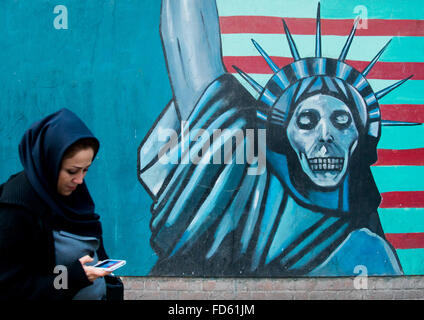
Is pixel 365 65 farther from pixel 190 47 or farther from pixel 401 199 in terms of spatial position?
pixel 190 47

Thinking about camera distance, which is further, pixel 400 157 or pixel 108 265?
pixel 400 157

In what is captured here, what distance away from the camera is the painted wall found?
4.53 metres

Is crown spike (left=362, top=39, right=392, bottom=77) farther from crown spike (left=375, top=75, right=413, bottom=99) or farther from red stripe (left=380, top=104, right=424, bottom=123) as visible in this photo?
red stripe (left=380, top=104, right=424, bottom=123)

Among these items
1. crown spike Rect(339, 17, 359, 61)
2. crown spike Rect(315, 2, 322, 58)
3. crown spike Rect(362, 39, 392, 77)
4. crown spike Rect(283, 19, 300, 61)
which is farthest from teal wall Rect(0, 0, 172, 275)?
crown spike Rect(362, 39, 392, 77)

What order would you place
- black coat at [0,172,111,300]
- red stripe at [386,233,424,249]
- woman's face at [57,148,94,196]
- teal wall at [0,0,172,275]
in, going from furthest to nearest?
red stripe at [386,233,424,249]
teal wall at [0,0,172,275]
woman's face at [57,148,94,196]
black coat at [0,172,111,300]

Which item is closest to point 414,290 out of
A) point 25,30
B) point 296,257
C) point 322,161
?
point 296,257

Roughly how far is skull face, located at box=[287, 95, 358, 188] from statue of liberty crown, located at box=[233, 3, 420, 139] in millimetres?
174

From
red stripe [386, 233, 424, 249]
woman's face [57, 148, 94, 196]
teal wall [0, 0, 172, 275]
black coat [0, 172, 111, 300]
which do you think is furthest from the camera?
red stripe [386, 233, 424, 249]

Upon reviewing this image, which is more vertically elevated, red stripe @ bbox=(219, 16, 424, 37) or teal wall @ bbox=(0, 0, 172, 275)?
red stripe @ bbox=(219, 16, 424, 37)

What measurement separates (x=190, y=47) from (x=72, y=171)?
3.03 metres

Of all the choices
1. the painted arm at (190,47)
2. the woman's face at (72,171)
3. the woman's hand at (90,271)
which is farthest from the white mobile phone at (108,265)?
the painted arm at (190,47)

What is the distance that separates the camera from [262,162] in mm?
4551

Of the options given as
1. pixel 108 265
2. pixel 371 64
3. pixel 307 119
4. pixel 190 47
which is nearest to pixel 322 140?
pixel 307 119

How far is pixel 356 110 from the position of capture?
4.62m
